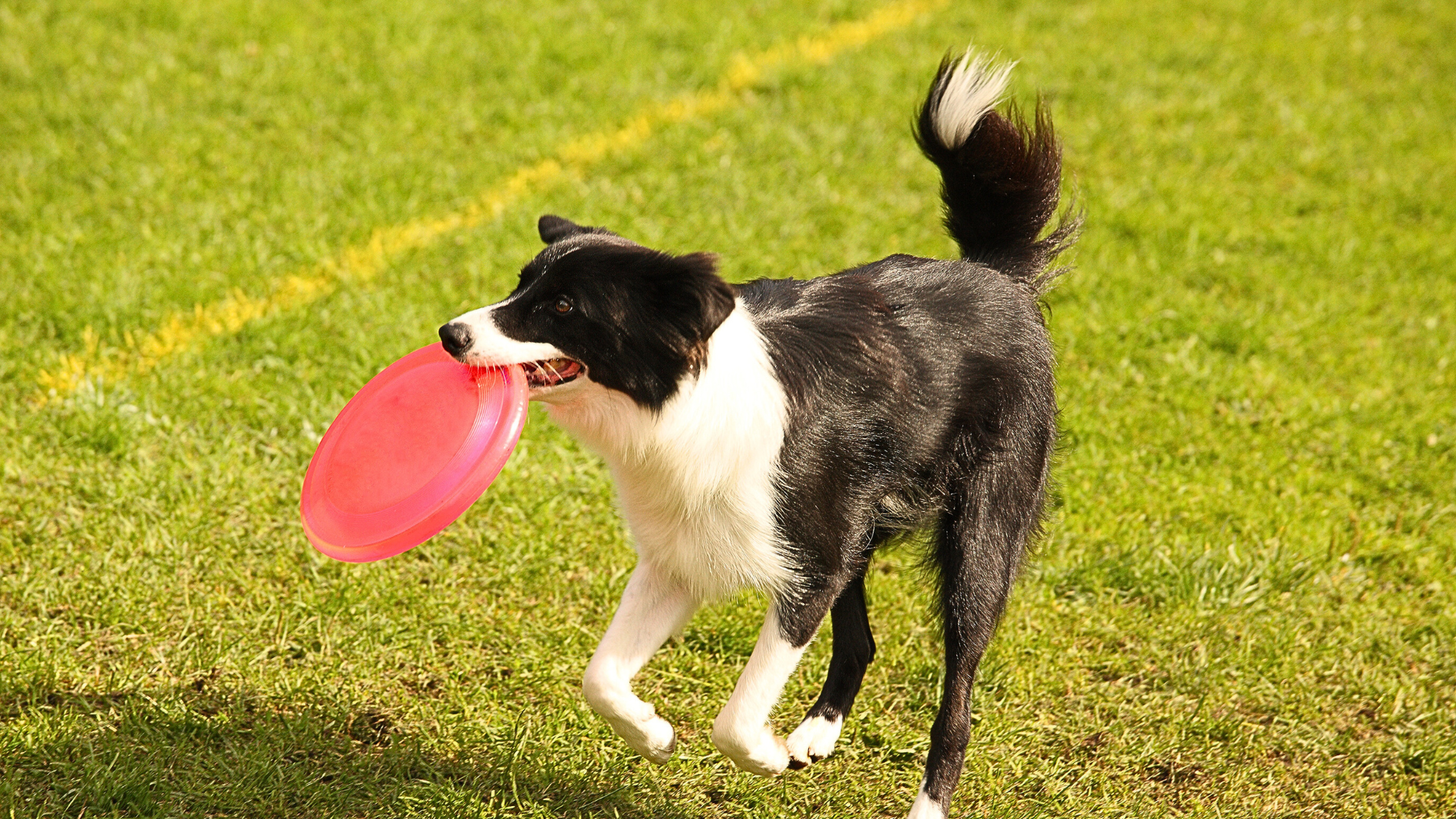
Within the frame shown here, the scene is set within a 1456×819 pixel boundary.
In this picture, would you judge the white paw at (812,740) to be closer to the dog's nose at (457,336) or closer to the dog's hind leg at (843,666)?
the dog's hind leg at (843,666)

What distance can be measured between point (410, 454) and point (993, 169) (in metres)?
1.67

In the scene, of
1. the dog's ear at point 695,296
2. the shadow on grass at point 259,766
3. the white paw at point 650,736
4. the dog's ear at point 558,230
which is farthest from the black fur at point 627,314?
the shadow on grass at point 259,766

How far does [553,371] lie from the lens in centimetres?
279

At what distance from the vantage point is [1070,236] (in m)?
3.67

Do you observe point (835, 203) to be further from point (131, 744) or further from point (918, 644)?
point (131, 744)

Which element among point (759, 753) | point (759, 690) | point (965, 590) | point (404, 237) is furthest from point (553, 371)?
point (404, 237)

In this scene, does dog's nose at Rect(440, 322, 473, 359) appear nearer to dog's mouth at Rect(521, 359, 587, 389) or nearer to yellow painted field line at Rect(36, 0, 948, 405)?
dog's mouth at Rect(521, 359, 587, 389)

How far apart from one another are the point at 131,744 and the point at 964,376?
231cm

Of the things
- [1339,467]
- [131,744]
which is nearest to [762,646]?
[131,744]

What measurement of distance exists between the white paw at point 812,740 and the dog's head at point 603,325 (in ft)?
3.70

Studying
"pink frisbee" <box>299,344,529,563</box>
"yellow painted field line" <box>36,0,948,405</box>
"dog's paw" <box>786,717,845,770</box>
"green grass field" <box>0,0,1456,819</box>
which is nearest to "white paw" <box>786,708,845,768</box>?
"dog's paw" <box>786,717,845,770</box>

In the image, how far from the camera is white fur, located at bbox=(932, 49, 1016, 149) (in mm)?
3451

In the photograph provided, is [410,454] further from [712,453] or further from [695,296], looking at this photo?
[695,296]

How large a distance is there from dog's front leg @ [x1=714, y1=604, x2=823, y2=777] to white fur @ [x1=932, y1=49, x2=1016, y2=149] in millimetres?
1326
